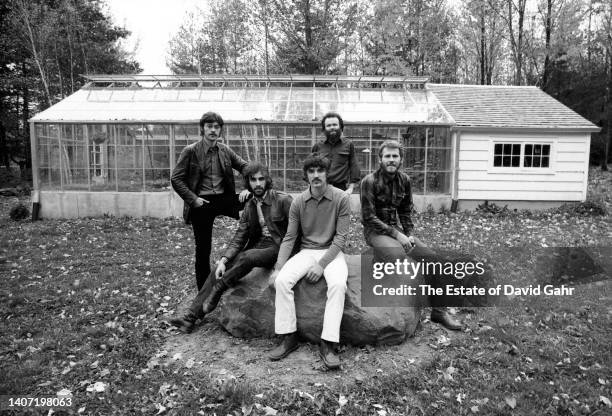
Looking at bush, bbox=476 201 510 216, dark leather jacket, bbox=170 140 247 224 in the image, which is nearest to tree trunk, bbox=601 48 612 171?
bush, bbox=476 201 510 216

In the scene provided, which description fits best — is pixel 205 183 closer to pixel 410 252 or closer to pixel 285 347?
pixel 285 347

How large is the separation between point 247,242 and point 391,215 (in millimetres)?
1709

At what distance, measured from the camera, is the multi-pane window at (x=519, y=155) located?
45.8 feet

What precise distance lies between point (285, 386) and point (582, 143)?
1399cm

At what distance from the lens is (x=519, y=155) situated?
14.0 metres

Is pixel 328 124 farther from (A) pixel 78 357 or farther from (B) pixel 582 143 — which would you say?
(B) pixel 582 143

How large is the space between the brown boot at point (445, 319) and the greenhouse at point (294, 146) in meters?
8.59

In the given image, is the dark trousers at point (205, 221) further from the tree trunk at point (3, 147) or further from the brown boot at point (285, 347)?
the tree trunk at point (3, 147)

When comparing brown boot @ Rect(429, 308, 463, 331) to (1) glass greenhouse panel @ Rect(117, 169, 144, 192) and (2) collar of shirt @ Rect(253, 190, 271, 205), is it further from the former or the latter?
(1) glass greenhouse panel @ Rect(117, 169, 144, 192)

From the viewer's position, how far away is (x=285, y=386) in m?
3.85

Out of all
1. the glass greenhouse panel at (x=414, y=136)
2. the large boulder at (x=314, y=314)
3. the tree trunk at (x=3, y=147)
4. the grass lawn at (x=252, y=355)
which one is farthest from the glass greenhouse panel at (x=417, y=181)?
the tree trunk at (x=3, y=147)

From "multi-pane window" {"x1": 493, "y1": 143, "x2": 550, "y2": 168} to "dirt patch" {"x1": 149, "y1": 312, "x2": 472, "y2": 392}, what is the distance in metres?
10.6

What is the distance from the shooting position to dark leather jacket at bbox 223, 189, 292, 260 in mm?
4770

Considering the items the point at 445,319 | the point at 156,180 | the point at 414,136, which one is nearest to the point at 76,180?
the point at 156,180
